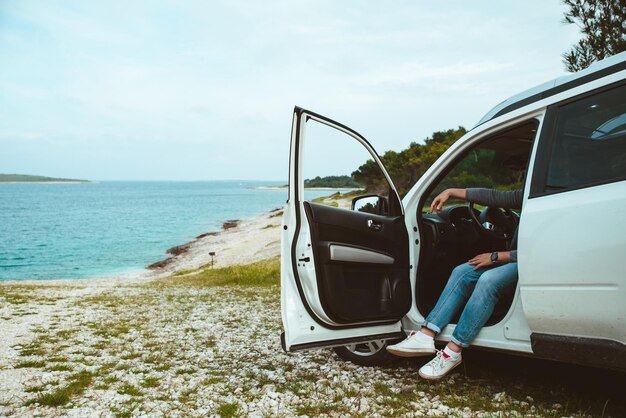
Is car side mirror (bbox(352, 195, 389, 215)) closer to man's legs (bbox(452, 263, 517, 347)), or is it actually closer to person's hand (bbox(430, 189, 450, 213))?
person's hand (bbox(430, 189, 450, 213))

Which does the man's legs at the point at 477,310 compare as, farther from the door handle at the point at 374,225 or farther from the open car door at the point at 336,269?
the door handle at the point at 374,225

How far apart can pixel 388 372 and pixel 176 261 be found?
28033 millimetres

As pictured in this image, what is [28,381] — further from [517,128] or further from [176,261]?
[176,261]

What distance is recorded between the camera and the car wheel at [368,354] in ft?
15.1

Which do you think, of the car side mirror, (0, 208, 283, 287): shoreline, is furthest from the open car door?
(0, 208, 283, 287): shoreline

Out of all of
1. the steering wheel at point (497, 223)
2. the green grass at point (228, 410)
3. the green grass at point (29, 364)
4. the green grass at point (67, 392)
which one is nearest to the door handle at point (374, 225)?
the steering wheel at point (497, 223)

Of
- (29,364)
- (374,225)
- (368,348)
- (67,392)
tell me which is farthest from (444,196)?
(29,364)

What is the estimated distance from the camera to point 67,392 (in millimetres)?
4141

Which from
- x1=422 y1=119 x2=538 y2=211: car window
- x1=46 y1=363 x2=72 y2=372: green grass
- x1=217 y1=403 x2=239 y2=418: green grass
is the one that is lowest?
x1=46 y1=363 x2=72 y2=372: green grass

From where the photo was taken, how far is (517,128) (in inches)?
149

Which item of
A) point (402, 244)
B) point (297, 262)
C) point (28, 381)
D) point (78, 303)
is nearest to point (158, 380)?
point (28, 381)

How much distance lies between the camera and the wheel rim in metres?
4.59

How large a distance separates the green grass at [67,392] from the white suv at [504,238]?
189 centimetres

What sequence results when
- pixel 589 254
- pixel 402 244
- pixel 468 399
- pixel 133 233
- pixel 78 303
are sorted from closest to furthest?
pixel 589 254
pixel 468 399
pixel 402 244
pixel 78 303
pixel 133 233
